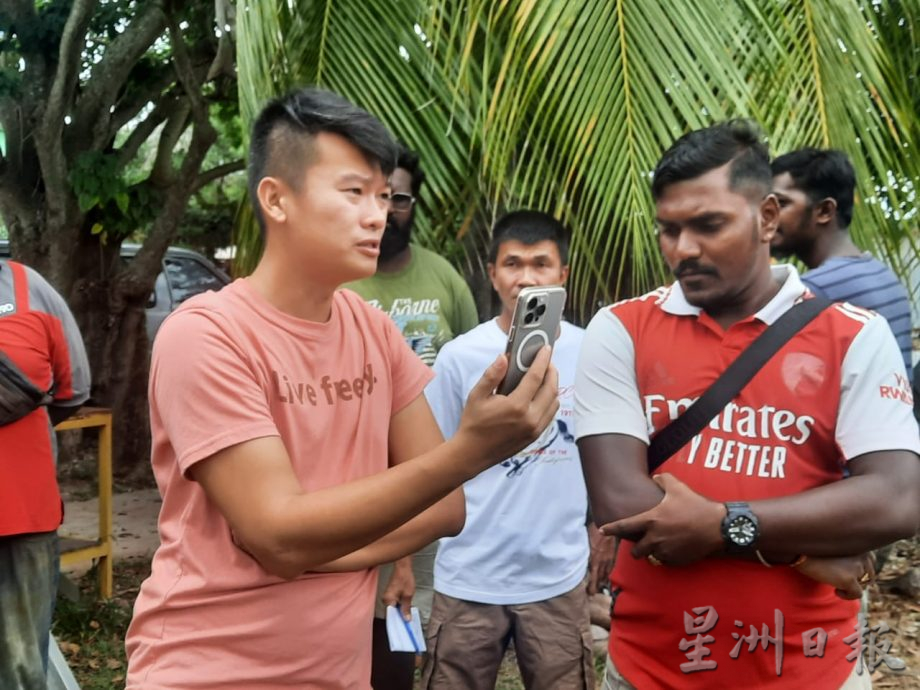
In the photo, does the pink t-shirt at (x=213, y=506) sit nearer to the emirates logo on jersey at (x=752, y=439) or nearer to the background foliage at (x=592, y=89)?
the emirates logo on jersey at (x=752, y=439)

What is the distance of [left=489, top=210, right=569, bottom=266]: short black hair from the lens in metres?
3.36

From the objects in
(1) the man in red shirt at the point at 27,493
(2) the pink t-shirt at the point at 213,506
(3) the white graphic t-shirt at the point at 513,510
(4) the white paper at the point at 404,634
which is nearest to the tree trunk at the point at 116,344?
(1) the man in red shirt at the point at 27,493

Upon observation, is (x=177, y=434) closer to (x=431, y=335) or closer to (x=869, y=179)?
(x=431, y=335)

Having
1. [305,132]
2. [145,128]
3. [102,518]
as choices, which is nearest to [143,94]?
[145,128]

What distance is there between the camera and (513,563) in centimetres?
311

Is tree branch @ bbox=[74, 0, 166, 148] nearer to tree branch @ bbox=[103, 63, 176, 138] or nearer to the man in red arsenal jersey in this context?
tree branch @ bbox=[103, 63, 176, 138]

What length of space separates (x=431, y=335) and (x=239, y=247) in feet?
4.30

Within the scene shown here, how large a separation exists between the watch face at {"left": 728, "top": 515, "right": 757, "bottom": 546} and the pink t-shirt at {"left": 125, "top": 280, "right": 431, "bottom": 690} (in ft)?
2.15

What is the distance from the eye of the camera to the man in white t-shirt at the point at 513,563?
3.11 m

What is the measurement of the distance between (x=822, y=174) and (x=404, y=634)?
6.82 ft

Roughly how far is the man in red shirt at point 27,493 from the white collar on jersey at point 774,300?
2.05 m

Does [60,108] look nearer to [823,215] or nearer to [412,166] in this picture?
[412,166]

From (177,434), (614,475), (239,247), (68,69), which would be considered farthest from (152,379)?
(68,69)

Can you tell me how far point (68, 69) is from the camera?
7.00 meters
